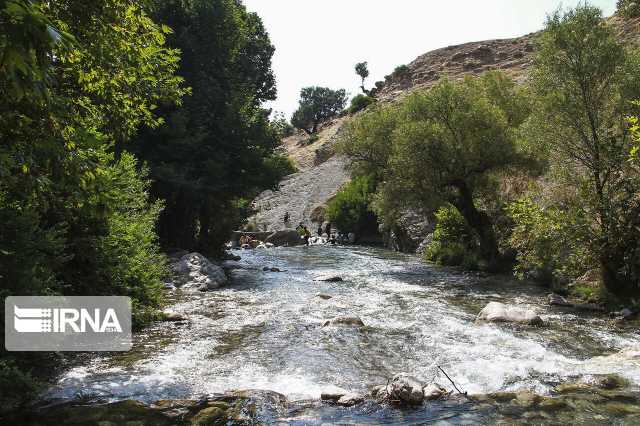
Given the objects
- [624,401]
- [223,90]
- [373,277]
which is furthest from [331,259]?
[624,401]

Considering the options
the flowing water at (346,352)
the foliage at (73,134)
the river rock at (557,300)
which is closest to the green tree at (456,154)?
the river rock at (557,300)

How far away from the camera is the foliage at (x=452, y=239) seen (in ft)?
86.0

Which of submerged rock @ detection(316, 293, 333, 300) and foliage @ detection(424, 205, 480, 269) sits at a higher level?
foliage @ detection(424, 205, 480, 269)

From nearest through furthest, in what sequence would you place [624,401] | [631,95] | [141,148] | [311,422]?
[311,422]
[624,401]
[631,95]
[141,148]

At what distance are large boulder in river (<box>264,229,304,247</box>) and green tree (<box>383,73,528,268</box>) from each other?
23.0 metres

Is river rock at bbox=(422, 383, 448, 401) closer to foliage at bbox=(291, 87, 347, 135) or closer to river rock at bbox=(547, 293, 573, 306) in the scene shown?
river rock at bbox=(547, 293, 573, 306)

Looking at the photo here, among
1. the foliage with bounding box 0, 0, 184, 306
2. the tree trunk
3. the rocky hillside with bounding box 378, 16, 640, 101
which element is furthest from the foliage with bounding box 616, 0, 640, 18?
the rocky hillside with bounding box 378, 16, 640, 101

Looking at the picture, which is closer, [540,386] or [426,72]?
[540,386]

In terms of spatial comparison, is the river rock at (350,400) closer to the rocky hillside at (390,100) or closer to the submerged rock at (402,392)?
→ the submerged rock at (402,392)

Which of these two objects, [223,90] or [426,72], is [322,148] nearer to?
[426,72]

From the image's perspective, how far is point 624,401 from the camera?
290 inches

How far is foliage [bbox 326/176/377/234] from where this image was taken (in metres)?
46.7

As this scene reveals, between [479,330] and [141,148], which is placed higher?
[141,148]

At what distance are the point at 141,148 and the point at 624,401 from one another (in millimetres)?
22197
